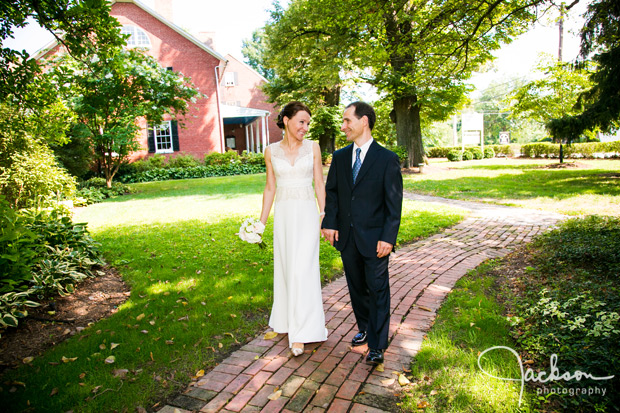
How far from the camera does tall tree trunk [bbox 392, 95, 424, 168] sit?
19.1 meters

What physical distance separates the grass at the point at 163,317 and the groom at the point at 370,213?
1350 mm

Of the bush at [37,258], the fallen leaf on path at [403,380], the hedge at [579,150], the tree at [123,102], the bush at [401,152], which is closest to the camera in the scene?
the fallen leaf on path at [403,380]

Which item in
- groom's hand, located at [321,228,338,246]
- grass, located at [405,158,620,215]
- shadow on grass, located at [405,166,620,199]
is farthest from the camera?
shadow on grass, located at [405,166,620,199]

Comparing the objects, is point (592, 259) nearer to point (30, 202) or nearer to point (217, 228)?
point (217, 228)

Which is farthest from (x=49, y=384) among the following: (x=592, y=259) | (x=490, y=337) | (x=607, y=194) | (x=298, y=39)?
(x=298, y=39)

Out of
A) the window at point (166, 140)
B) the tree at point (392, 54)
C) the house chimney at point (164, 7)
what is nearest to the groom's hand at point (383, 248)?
the tree at point (392, 54)

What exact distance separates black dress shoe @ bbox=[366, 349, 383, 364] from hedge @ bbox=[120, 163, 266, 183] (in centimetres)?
1990

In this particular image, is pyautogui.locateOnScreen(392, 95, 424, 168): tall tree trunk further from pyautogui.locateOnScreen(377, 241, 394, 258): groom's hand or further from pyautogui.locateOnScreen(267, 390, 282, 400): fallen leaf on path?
pyautogui.locateOnScreen(267, 390, 282, 400): fallen leaf on path

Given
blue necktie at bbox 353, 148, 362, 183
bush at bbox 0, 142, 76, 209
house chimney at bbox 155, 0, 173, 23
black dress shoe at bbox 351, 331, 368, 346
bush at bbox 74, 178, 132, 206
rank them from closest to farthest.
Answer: blue necktie at bbox 353, 148, 362, 183 < black dress shoe at bbox 351, 331, 368, 346 < bush at bbox 0, 142, 76, 209 < bush at bbox 74, 178, 132, 206 < house chimney at bbox 155, 0, 173, 23

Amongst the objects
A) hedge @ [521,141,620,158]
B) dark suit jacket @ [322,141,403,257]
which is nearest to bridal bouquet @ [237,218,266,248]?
dark suit jacket @ [322,141,403,257]

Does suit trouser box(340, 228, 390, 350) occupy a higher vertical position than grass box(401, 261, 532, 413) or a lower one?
higher

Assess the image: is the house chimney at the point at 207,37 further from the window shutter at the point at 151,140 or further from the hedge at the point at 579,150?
the hedge at the point at 579,150

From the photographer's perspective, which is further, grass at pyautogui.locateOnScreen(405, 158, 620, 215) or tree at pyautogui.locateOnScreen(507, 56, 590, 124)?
tree at pyautogui.locateOnScreen(507, 56, 590, 124)

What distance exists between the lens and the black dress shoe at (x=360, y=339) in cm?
346
